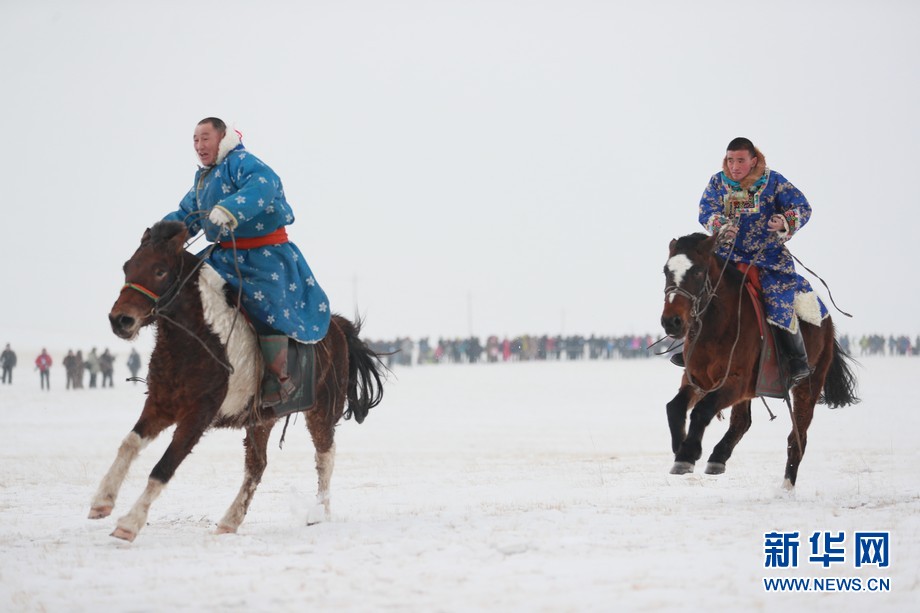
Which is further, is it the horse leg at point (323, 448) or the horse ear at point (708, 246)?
the horse leg at point (323, 448)

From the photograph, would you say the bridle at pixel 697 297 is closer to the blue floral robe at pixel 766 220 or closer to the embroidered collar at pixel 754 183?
the blue floral robe at pixel 766 220

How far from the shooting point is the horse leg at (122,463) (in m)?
6.26

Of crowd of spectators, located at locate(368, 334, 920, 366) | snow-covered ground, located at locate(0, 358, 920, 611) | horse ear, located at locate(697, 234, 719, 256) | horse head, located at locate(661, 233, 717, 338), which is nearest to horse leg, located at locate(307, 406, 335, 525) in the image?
snow-covered ground, located at locate(0, 358, 920, 611)

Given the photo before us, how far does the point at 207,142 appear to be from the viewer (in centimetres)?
766

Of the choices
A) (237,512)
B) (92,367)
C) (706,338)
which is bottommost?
(92,367)

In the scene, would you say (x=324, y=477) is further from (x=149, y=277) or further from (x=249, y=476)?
(x=149, y=277)

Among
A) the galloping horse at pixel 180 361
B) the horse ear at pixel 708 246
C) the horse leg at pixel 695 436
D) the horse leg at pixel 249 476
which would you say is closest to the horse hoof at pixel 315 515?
the galloping horse at pixel 180 361

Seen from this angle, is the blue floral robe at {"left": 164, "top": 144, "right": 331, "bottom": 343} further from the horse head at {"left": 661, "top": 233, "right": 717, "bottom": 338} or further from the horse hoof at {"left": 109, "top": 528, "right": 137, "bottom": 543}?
the horse head at {"left": 661, "top": 233, "right": 717, "bottom": 338}

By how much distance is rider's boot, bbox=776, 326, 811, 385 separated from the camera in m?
8.84

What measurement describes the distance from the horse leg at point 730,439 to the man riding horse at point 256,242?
332 centimetres

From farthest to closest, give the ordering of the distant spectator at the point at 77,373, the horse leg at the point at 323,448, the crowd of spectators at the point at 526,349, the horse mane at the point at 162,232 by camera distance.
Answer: the crowd of spectators at the point at 526,349
the distant spectator at the point at 77,373
the horse leg at the point at 323,448
the horse mane at the point at 162,232

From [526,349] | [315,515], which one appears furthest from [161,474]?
[526,349]

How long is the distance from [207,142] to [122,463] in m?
2.49

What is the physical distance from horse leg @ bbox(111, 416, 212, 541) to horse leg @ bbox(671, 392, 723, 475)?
11.1ft
